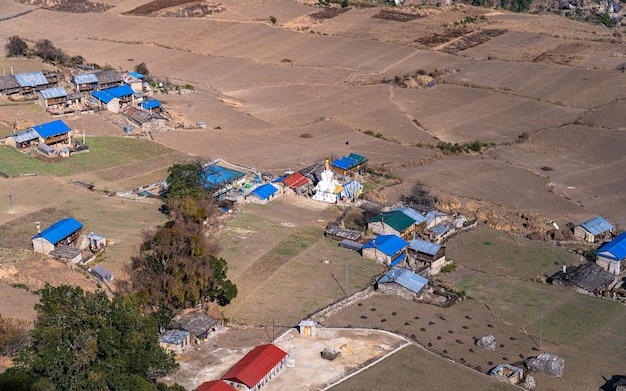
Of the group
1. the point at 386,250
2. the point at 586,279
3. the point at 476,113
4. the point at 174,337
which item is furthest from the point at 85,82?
the point at 586,279

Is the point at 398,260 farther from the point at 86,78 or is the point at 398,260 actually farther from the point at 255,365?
the point at 86,78

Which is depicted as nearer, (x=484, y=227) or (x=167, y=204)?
(x=167, y=204)

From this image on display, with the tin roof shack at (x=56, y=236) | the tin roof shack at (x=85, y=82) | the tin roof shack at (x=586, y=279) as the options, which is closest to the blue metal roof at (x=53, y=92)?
the tin roof shack at (x=85, y=82)

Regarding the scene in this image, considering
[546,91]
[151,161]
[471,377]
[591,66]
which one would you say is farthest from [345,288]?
[591,66]

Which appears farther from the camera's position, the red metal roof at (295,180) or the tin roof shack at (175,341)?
the red metal roof at (295,180)

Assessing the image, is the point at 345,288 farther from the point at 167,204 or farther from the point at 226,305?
the point at 167,204

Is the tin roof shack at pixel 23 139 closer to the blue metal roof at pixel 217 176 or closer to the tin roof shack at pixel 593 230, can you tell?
the blue metal roof at pixel 217 176
